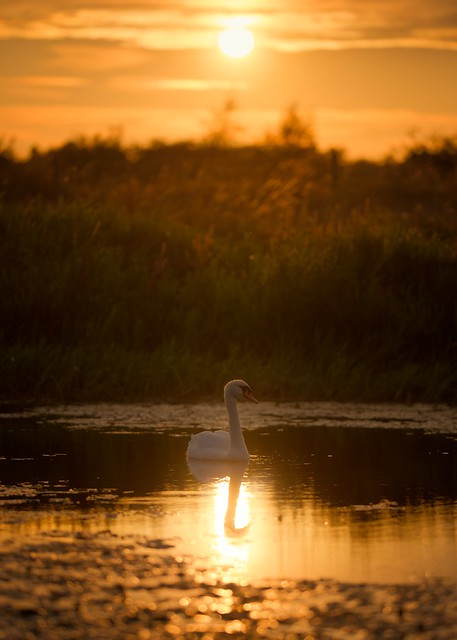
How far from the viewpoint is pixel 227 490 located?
10.7 metres

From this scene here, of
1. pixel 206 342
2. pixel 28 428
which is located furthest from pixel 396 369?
pixel 28 428

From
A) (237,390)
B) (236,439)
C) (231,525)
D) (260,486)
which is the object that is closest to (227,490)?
(260,486)

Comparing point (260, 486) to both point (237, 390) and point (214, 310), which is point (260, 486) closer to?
point (237, 390)

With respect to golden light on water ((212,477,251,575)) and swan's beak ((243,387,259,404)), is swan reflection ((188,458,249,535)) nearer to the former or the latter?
golden light on water ((212,477,251,575))

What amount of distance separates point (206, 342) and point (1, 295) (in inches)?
91.1

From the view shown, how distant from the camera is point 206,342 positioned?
16.9 metres

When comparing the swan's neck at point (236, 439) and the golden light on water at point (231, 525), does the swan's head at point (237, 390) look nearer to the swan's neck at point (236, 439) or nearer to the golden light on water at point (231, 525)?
the swan's neck at point (236, 439)

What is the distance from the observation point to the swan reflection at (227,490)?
9.34 meters

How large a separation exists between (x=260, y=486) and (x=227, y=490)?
0.24 metres

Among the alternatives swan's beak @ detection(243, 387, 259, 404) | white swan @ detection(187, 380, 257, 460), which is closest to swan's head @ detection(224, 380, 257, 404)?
swan's beak @ detection(243, 387, 259, 404)

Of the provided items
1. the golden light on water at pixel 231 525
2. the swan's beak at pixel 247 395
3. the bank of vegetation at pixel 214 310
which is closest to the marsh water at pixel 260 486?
the golden light on water at pixel 231 525

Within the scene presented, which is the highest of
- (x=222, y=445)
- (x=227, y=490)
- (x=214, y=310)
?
(x=214, y=310)

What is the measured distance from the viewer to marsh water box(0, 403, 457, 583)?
27.8 ft

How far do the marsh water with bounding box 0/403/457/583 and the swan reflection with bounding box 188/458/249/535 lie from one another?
13 millimetres
